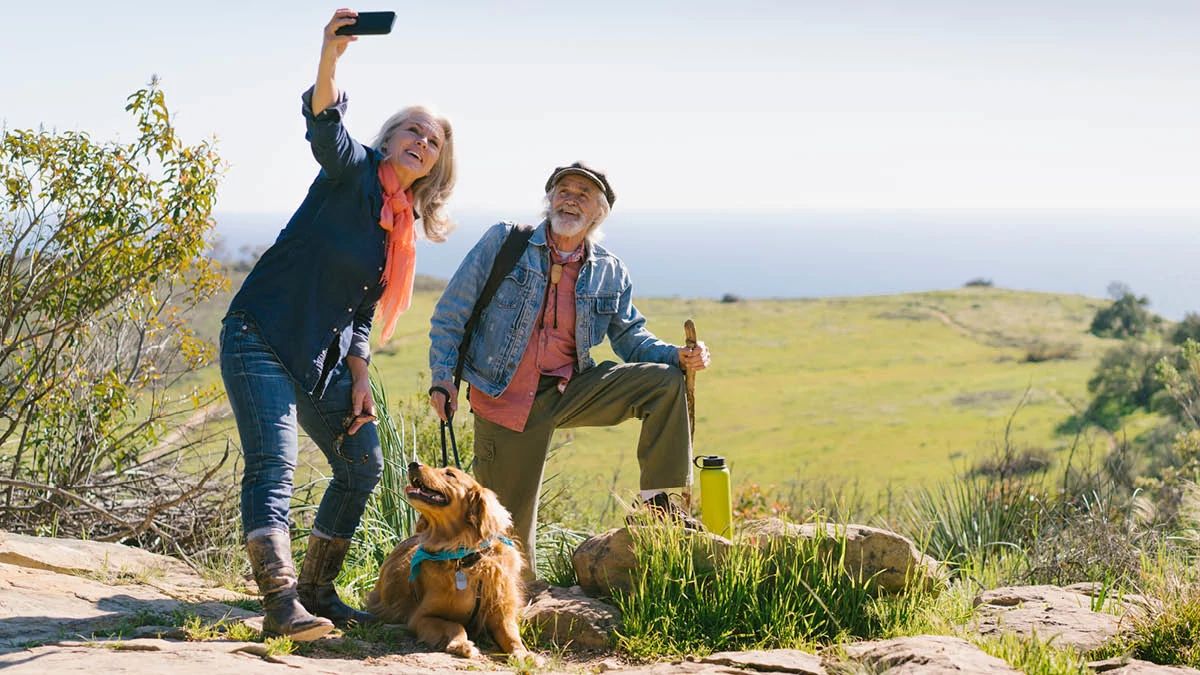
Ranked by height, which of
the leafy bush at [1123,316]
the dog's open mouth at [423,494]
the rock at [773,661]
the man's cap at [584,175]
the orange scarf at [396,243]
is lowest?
the rock at [773,661]

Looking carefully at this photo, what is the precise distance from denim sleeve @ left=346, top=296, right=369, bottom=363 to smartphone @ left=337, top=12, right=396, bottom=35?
43.6 inches

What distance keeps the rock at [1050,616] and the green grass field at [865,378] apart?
33.5 ft

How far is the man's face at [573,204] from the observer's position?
5.75 meters

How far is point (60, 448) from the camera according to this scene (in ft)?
24.7

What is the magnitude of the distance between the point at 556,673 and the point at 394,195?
1.99m

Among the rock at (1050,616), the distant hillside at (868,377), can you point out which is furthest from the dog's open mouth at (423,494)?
the distant hillside at (868,377)

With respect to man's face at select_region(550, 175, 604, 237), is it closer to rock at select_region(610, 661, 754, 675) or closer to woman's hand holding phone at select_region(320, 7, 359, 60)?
woman's hand holding phone at select_region(320, 7, 359, 60)

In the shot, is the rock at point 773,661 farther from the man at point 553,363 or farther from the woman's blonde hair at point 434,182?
the woman's blonde hair at point 434,182

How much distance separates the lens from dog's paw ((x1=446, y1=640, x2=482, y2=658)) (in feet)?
15.2

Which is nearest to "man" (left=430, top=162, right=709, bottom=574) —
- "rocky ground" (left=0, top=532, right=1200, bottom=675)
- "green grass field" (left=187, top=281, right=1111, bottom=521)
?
"rocky ground" (left=0, top=532, right=1200, bottom=675)

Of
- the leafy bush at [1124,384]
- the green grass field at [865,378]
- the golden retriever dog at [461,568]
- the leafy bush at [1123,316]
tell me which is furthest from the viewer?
the leafy bush at [1123,316]

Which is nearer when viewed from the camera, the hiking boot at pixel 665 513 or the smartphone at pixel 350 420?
the smartphone at pixel 350 420

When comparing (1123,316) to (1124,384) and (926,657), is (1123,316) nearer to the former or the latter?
(1124,384)

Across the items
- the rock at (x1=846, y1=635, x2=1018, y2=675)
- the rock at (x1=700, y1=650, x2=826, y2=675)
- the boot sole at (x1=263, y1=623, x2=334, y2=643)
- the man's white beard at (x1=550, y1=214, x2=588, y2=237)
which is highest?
the man's white beard at (x1=550, y1=214, x2=588, y2=237)
